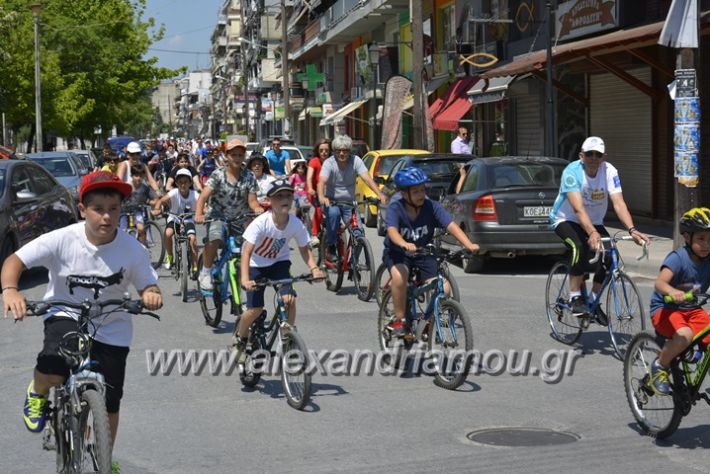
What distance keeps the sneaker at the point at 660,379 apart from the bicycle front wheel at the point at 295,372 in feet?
7.14

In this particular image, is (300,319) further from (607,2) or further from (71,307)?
(607,2)

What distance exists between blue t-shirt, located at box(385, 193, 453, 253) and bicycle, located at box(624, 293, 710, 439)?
85.8 inches

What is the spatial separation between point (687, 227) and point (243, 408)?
3.14m

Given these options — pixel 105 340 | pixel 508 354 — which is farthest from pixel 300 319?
pixel 105 340

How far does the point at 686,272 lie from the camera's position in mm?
6539

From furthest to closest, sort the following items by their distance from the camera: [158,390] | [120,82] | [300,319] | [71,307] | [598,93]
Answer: [120,82] → [598,93] → [300,319] → [158,390] → [71,307]

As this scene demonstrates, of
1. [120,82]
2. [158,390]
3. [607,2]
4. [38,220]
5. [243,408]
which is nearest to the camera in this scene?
[243,408]

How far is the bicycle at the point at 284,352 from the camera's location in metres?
7.61

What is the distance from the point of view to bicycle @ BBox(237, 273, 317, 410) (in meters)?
7.61

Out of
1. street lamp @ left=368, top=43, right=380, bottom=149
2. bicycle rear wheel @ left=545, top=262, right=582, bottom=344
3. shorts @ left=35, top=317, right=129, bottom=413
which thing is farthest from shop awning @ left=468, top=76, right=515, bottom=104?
shorts @ left=35, top=317, right=129, bottom=413

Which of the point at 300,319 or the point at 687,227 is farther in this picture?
the point at 300,319

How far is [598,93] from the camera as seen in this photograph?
81.3ft

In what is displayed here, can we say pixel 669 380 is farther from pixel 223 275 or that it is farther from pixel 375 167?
pixel 375 167

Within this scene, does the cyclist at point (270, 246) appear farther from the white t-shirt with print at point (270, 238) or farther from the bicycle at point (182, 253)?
the bicycle at point (182, 253)
